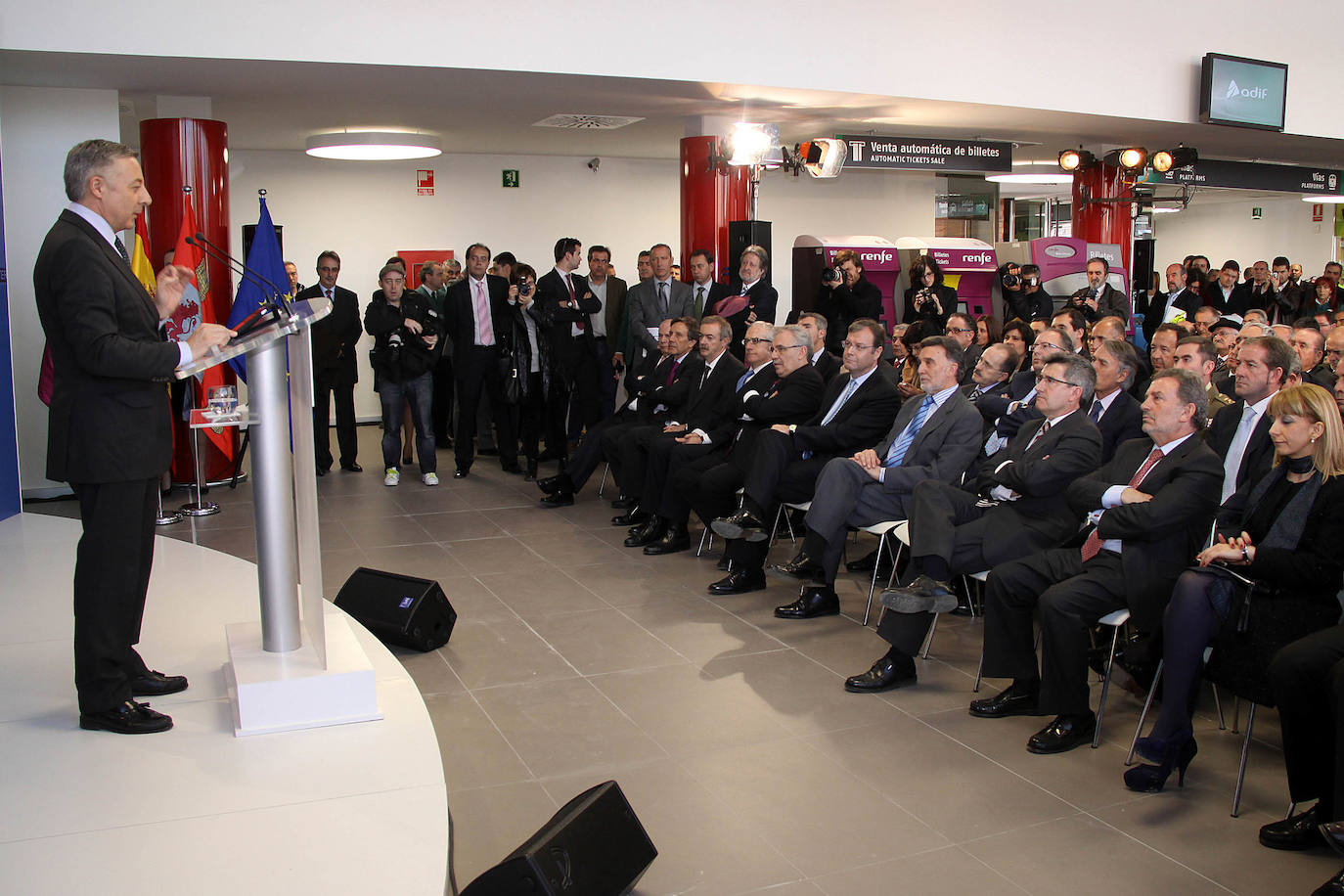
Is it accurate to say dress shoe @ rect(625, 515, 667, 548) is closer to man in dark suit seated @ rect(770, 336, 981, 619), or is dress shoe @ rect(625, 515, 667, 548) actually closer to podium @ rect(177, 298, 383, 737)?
man in dark suit seated @ rect(770, 336, 981, 619)

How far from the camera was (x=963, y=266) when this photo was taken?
11758 mm

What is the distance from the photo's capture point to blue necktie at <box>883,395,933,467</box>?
214 inches

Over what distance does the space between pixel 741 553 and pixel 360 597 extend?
76.2 inches

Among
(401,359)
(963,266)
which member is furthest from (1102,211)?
(401,359)

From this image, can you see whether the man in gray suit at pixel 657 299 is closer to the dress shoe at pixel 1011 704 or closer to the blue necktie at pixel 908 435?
the blue necktie at pixel 908 435

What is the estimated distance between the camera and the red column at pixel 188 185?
803 centimetres

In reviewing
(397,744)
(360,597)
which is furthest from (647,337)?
(397,744)

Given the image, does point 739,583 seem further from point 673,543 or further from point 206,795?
point 206,795

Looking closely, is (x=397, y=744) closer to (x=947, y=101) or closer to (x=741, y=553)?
(x=741, y=553)

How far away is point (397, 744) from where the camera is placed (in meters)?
3.01

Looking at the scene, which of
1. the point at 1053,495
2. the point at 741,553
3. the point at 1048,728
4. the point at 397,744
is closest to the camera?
the point at 397,744

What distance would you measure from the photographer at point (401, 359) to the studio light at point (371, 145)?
108 inches

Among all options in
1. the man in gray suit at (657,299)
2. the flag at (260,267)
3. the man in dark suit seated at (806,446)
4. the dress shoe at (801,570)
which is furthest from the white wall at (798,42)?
the dress shoe at (801,570)

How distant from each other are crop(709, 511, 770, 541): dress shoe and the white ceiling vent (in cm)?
533
